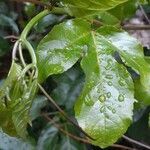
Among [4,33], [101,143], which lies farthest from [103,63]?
[4,33]

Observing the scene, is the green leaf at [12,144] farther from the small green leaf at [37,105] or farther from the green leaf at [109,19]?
the green leaf at [109,19]

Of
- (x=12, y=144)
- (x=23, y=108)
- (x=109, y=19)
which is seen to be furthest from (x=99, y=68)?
(x=12, y=144)

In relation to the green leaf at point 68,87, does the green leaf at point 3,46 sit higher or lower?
higher

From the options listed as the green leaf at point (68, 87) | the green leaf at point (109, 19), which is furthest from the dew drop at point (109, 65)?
the green leaf at point (68, 87)

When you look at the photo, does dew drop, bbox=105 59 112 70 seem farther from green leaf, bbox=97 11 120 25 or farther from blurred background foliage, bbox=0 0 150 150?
blurred background foliage, bbox=0 0 150 150

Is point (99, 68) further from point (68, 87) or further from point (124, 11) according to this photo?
point (68, 87)

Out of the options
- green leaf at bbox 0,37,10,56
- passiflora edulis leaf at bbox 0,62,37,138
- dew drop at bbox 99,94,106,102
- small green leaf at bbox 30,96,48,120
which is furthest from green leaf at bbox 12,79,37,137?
green leaf at bbox 0,37,10,56

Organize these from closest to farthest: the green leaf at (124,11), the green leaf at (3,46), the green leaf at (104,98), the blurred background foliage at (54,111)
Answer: the green leaf at (104,98) → the green leaf at (124,11) → the blurred background foliage at (54,111) → the green leaf at (3,46)
